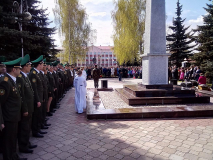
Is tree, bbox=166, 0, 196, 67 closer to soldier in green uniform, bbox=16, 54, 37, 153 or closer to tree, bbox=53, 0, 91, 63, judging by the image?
tree, bbox=53, 0, 91, 63

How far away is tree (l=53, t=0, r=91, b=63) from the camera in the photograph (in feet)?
89.6

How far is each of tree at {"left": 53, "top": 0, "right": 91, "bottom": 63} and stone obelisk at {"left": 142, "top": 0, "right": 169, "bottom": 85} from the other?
1954cm

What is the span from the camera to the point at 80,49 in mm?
29375

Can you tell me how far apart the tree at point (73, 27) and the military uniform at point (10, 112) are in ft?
78.9

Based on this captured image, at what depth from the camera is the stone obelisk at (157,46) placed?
27.4 ft

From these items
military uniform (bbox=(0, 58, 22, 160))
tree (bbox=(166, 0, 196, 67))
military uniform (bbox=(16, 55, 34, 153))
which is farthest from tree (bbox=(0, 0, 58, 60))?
tree (bbox=(166, 0, 196, 67))

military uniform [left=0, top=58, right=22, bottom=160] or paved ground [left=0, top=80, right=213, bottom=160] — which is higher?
military uniform [left=0, top=58, right=22, bottom=160]

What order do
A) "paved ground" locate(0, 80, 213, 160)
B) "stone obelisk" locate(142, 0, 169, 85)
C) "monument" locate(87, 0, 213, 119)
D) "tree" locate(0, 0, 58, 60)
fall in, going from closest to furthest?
"paved ground" locate(0, 80, 213, 160) < "monument" locate(87, 0, 213, 119) < "stone obelisk" locate(142, 0, 169, 85) < "tree" locate(0, 0, 58, 60)

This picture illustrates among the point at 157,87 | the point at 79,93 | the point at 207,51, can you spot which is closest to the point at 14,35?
the point at 79,93

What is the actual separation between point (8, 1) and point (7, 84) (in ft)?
32.0

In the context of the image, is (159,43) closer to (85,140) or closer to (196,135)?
(196,135)

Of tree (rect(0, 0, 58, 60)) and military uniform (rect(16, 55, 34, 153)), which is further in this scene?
tree (rect(0, 0, 58, 60))

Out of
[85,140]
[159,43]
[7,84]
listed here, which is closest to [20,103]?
[7,84]

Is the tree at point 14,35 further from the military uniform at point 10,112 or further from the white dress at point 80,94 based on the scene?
the military uniform at point 10,112
